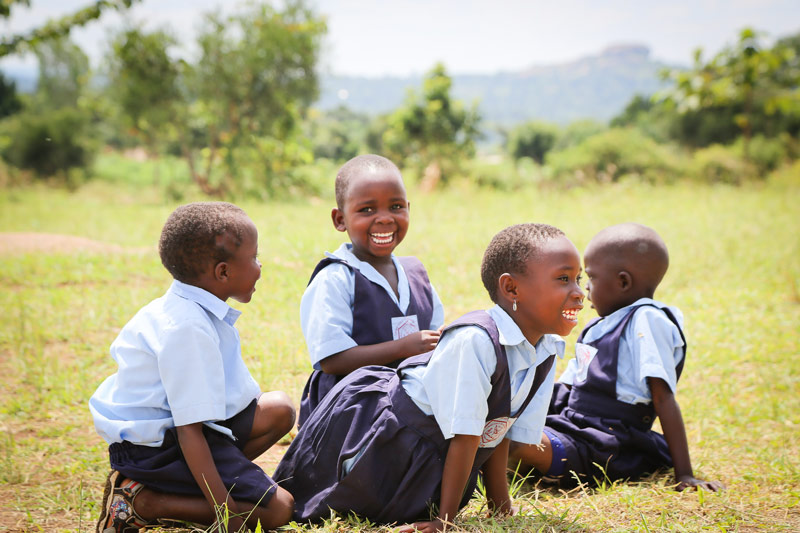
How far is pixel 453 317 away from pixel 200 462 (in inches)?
118

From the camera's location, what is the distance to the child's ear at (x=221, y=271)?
228 centimetres

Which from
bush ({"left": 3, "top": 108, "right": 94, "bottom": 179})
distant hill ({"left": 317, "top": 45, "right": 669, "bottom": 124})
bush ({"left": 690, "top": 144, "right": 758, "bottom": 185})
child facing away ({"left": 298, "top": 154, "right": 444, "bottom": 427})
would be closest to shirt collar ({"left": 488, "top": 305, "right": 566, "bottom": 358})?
child facing away ({"left": 298, "top": 154, "right": 444, "bottom": 427})

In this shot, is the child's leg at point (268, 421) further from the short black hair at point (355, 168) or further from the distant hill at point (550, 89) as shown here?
the distant hill at point (550, 89)

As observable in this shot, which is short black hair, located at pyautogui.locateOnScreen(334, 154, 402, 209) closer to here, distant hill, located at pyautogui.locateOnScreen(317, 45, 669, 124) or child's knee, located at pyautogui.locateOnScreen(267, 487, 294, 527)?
child's knee, located at pyautogui.locateOnScreen(267, 487, 294, 527)

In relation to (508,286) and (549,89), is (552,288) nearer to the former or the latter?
(508,286)

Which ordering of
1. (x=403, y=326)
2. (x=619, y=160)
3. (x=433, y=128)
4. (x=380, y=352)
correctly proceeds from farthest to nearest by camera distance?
(x=619, y=160), (x=433, y=128), (x=403, y=326), (x=380, y=352)

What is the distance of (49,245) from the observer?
22.8ft

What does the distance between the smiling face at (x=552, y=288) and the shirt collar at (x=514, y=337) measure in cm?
7

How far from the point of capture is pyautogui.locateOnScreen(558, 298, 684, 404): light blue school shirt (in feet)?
9.21

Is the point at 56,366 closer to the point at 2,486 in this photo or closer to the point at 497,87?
the point at 2,486

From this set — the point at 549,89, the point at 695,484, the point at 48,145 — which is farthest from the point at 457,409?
the point at 549,89

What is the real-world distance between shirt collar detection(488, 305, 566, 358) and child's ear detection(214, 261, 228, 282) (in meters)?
0.91

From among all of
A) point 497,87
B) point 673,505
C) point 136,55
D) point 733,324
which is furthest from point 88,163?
point 497,87

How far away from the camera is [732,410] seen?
3863 millimetres
